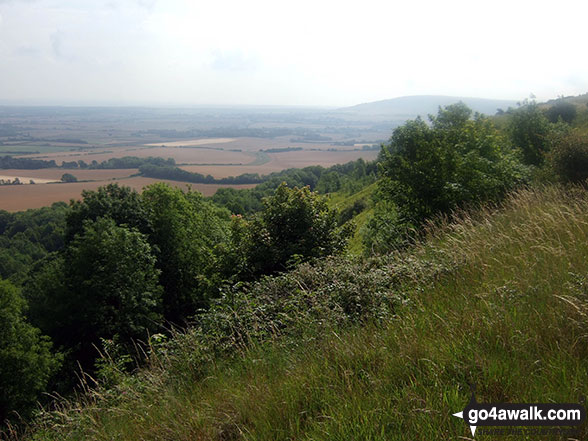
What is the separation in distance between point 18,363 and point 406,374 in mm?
20354

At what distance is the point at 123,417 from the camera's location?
4551mm

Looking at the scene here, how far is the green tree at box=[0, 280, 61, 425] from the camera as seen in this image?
16891mm

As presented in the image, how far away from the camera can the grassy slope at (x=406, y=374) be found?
9.84 ft

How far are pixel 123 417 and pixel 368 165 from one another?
10826 cm

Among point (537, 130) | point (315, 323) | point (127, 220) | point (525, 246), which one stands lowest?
point (127, 220)

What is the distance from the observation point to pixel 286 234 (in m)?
15.3

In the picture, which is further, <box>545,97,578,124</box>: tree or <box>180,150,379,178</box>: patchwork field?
<box>180,150,379,178</box>: patchwork field

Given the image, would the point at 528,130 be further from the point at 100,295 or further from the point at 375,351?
the point at 375,351

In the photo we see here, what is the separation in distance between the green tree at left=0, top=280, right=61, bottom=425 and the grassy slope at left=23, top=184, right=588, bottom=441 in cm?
1538

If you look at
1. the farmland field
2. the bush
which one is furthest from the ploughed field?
the bush

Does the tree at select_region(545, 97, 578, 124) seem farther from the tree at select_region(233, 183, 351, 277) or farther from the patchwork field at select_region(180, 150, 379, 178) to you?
the tree at select_region(233, 183, 351, 277)

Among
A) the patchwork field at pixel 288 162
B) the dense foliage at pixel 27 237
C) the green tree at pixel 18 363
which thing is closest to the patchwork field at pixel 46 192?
the dense foliage at pixel 27 237

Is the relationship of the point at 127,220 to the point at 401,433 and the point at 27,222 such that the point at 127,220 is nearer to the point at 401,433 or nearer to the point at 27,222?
the point at 401,433

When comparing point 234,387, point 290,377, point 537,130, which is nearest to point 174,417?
point 234,387
